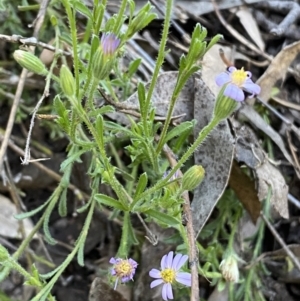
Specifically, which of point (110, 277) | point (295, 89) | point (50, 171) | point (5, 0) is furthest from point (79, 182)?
point (295, 89)

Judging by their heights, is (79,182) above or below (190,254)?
below

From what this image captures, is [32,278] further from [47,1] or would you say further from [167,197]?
[47,1]

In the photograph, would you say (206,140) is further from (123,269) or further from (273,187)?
(123,269)

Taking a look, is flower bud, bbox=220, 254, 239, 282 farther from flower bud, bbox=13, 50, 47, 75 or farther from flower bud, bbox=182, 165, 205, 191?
flower bud, bbox=13, 50, 47, 75

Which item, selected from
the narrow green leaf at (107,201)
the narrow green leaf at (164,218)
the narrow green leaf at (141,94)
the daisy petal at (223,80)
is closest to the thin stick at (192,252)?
the narrow green leaf at (164,218)

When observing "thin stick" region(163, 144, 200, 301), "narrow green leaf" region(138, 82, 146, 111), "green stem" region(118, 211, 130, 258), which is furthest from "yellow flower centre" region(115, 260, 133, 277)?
"narrow green leaf" region(138, 82, 146, 111)
